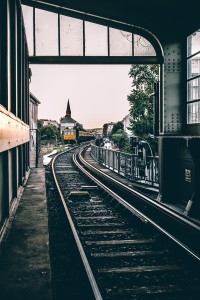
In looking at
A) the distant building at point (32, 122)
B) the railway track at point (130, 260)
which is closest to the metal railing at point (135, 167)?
the railway track at point (130, 260)

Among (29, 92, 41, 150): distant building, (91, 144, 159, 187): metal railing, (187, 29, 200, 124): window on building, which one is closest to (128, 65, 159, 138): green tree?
(29, 92, 41, 150): distant building

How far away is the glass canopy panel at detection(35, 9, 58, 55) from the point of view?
11.3 metres

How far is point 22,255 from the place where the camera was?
5055 mm

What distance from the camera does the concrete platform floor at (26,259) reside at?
12.6 ft

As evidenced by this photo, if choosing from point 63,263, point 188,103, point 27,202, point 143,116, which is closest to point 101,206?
point 27,202

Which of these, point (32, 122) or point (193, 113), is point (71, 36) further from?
point (32, 122)

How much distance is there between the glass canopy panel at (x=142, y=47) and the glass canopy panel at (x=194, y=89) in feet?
9.63

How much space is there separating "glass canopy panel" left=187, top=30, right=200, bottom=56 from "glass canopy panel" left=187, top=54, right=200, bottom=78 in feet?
0.51

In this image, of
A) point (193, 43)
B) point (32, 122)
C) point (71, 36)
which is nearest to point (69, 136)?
point (32, 122)

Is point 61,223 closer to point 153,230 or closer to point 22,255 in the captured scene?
point 153,230

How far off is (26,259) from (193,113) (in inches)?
205

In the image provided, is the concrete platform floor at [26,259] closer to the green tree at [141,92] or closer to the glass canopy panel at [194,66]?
the glass canopy panel at [194,66]

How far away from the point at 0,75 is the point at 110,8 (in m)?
4.86

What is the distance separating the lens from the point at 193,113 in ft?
27.0
